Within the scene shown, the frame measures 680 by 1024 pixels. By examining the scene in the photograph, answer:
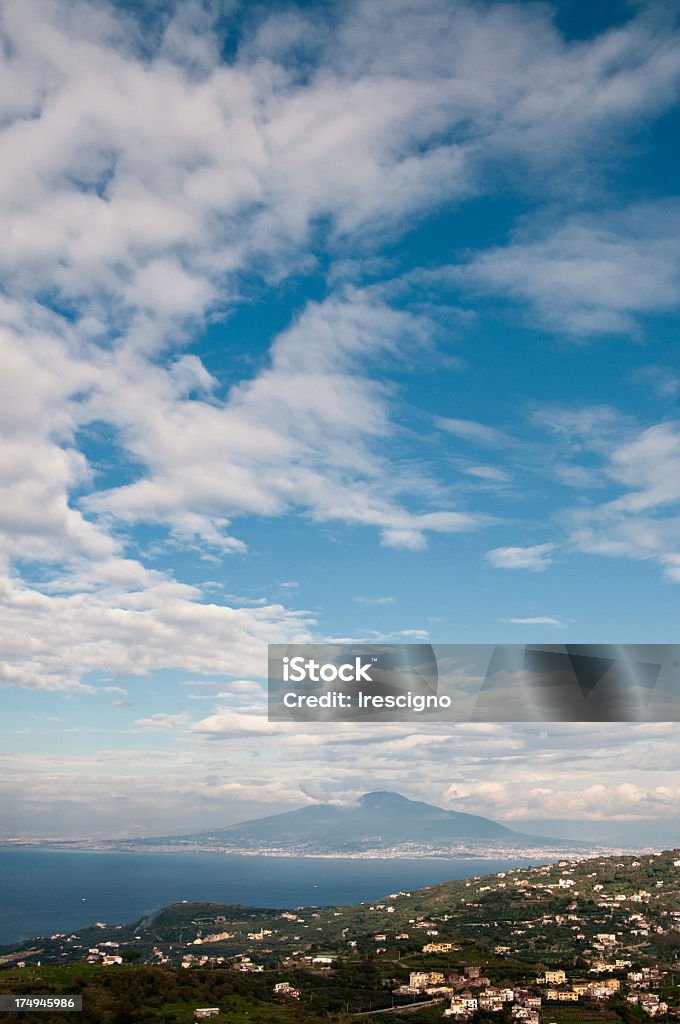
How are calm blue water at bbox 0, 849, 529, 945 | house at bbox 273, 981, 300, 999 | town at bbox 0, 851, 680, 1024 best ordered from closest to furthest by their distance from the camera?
town at bbox 0, 851, 680, 1024
house at bbox 273, 981, 300, 999
calm blue water at bbox 0, 849, 529, 945

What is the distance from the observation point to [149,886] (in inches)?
5044

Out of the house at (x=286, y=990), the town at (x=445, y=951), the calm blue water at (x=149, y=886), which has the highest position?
the house at (x=286, y=990)

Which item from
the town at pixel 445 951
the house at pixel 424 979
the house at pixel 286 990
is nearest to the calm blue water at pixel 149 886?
the town at pixel 445 951

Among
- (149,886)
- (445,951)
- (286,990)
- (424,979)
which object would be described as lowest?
(149,886)

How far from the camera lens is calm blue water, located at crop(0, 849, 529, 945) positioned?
90.7 m

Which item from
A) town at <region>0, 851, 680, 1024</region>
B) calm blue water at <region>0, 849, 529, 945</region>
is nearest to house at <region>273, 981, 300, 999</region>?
town at <region>0, 851, 680, 1024</region>

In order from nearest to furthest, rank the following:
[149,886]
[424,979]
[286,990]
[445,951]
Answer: [286,990]
[424,979]
[445,951]
[149,886]

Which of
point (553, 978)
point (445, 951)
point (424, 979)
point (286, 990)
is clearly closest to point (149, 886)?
point (445, 951)

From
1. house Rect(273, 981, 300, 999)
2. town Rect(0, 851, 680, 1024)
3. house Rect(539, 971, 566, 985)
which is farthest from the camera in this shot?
house Rect(539, 971, 566, 985)

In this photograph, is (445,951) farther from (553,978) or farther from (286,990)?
(286,990)

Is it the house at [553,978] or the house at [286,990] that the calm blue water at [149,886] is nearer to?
the house at [286,990]

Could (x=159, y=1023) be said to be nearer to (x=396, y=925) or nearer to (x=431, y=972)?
(x=431, y=972)

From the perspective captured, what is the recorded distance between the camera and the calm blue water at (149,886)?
298 ft

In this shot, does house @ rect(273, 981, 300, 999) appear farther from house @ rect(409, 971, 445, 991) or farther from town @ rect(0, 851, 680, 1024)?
house @ rect(409, 971, 445, 991)
